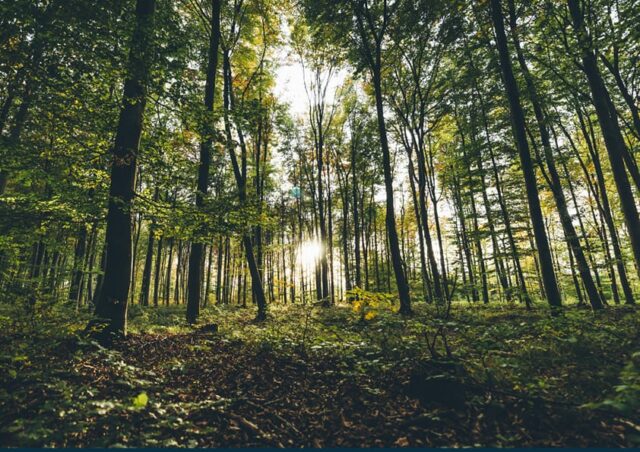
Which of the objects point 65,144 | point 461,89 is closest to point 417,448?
point 65,144

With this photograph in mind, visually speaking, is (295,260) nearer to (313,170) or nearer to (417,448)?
(313,170)

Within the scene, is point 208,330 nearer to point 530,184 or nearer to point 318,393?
point 318,393

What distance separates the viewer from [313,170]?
87.5ft

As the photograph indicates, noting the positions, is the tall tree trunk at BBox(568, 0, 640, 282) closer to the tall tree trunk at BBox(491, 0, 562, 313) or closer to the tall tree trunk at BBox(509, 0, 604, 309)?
the tall tree trunk at BBox(491, 0, 562, 313)

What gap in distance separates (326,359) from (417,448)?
9.32ft

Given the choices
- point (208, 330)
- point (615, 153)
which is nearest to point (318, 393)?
point (208, 330)

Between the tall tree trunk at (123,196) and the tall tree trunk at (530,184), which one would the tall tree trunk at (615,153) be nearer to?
the tall tree trunk at (530,184)

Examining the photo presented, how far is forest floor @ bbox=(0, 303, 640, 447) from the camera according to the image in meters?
2.94

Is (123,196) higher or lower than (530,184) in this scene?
lower

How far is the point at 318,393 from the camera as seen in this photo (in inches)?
167

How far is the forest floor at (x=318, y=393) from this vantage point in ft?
9.63

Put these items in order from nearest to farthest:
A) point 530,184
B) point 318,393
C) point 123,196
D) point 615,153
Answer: point 318,393 < point 123,196 < point 615,153 < point 530,184

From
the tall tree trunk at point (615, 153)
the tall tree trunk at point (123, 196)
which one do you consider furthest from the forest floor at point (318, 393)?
the tall tree trunk at point (615, 153)

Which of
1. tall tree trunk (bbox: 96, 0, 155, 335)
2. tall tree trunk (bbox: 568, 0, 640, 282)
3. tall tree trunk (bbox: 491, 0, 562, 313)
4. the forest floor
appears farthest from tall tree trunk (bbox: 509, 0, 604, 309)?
tall tree trunk (bbox: 96, 0, 155, 335)
